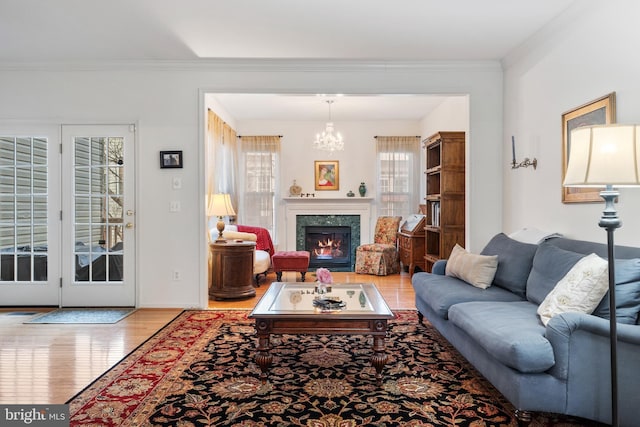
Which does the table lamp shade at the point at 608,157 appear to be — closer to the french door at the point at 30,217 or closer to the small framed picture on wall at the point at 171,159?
the small framed picture on wall at the point at 171,159

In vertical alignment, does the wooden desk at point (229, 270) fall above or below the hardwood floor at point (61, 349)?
above

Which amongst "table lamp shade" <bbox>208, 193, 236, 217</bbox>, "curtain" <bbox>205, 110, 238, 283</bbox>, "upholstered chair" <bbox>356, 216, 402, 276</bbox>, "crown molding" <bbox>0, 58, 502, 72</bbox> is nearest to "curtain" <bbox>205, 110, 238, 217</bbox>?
"curtain" <bbox>205, 110, 238, 283</bbox>

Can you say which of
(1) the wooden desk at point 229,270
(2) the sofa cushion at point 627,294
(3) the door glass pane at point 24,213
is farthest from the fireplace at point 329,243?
(2) the sofa cushion at point 627,294

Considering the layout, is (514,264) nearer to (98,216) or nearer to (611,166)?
(611,166)

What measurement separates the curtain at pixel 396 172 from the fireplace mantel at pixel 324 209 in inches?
12.2

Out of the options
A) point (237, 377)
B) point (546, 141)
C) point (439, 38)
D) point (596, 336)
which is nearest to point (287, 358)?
point (237, 377)

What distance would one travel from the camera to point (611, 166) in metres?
1.87

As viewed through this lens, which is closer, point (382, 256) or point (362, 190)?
point (382, 256)

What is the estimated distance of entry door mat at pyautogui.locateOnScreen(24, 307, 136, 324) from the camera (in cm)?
419

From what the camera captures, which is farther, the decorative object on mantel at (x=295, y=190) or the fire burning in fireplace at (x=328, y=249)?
the fire burning in fireplace at (x=328, y=249)

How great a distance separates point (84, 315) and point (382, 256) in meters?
4.21

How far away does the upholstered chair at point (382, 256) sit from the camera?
688 cm

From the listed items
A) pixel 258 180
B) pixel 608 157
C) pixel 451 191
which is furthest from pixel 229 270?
pixel 608 157

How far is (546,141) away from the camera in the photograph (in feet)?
12.6
